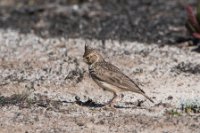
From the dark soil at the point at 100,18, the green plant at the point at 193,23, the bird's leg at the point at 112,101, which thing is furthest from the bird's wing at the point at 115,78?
the dark soil at the point at 100,18

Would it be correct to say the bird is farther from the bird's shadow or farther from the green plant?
the green plant

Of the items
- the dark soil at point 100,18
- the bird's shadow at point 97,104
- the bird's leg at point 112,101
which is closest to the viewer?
the bird's leg at point 112,101

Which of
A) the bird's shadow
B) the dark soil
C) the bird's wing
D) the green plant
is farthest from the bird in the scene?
the dark soil

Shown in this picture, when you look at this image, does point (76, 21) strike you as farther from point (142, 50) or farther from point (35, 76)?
point (35, 76)

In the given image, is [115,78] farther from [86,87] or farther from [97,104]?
[86,87]

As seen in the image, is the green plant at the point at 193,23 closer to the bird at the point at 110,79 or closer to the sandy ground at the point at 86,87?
the sandy ground at the point at 86,87

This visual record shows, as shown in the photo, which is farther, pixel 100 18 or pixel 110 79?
pixel 100 18

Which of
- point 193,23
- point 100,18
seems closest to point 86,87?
point 193,23
